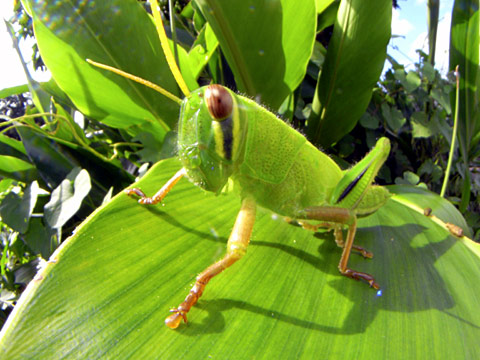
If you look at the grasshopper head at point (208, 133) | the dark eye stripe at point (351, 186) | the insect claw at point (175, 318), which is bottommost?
the insect claw at point (175, 318)

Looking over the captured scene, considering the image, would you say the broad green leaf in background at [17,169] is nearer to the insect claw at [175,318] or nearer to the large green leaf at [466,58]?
the insect claw at [175,318]

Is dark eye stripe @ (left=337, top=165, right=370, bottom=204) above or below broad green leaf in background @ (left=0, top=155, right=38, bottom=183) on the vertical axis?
below

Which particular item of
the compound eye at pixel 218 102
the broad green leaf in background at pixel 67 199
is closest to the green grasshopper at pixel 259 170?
the compound eye at pixel 218 102

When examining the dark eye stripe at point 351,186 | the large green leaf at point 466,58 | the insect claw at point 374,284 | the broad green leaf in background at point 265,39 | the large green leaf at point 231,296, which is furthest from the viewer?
the large green leaf at point 466,58

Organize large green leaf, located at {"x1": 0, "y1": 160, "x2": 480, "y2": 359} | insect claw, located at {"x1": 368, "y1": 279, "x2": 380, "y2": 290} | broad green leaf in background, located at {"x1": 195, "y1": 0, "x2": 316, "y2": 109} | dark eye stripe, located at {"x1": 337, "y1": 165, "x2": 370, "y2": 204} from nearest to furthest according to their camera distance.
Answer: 1. large green leaf, located at {"x1": 0, "y1": 160, "x2": 480, "y2": 359}
2. insect claw, located at {"x1": 368, "y1": 279, "x2": 380, "y2": 290}
3. dark eye stripe, located at {"x1": 337, "y1": 165, "x2": 370, "y2": 204}
4. broad green leaf in background, located at {"x1": 195, "y1": 0, "x2": 316, "y2": 109}

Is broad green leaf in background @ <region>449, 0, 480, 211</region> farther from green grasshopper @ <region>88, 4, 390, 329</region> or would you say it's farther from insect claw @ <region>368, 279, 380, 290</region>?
insect claw @ <region>368, 279, 380, 290</region>

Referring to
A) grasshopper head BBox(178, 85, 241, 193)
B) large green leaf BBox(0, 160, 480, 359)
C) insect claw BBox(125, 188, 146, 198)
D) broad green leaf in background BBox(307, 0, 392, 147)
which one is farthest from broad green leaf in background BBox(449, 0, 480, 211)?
insect claw BBox(125, 188, 146, 198)

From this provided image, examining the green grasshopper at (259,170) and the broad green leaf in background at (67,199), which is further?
the broad green leaf in background at (67,199)
